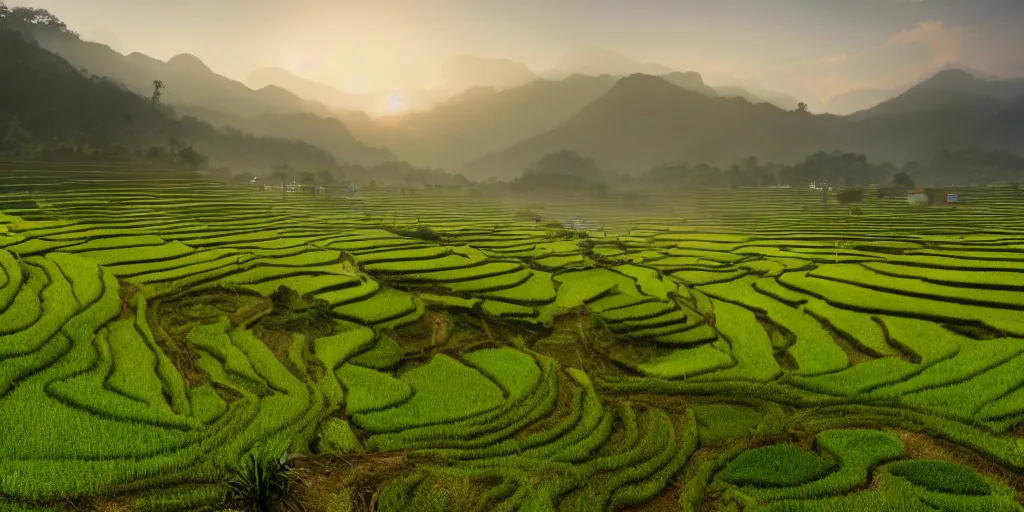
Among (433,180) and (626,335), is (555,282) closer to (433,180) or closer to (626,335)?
(626,335)

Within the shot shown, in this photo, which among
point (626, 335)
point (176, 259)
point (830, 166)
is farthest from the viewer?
point (830, 166)

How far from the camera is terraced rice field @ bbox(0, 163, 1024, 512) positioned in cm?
697

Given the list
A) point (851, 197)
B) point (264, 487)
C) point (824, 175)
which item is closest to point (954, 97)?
point (824, 175)

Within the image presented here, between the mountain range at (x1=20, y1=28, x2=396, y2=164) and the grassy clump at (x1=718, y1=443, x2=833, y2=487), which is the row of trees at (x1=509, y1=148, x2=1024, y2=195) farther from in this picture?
the mountain range at (x1=20, y1=28, x2=396, y2=164)

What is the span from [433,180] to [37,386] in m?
107

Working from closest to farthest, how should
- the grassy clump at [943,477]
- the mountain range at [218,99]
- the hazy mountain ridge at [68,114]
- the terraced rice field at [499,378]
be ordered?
the grassy clump at [943,477], the terraced rice field at [499,378], the hazy mountain ridge at [68,114], the mountain range at [218,99]

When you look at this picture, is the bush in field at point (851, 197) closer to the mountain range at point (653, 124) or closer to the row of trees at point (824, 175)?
the row of trees at point (824, 175)

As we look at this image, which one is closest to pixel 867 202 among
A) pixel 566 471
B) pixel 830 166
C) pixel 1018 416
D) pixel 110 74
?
pixel 830 166

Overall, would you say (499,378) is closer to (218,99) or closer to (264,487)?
(264,487)

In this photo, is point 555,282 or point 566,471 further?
point 555,282

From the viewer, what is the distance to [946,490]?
6.81 m

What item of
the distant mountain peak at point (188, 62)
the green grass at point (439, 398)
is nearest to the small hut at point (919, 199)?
the green grass at point (439, 398)

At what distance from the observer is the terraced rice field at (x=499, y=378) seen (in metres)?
6.97

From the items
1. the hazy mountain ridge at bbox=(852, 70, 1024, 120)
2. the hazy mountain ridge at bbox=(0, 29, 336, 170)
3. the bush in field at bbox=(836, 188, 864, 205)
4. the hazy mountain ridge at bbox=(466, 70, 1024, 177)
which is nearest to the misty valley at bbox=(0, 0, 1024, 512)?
the bush in field at bbox=(836, 188, 864, 205)
